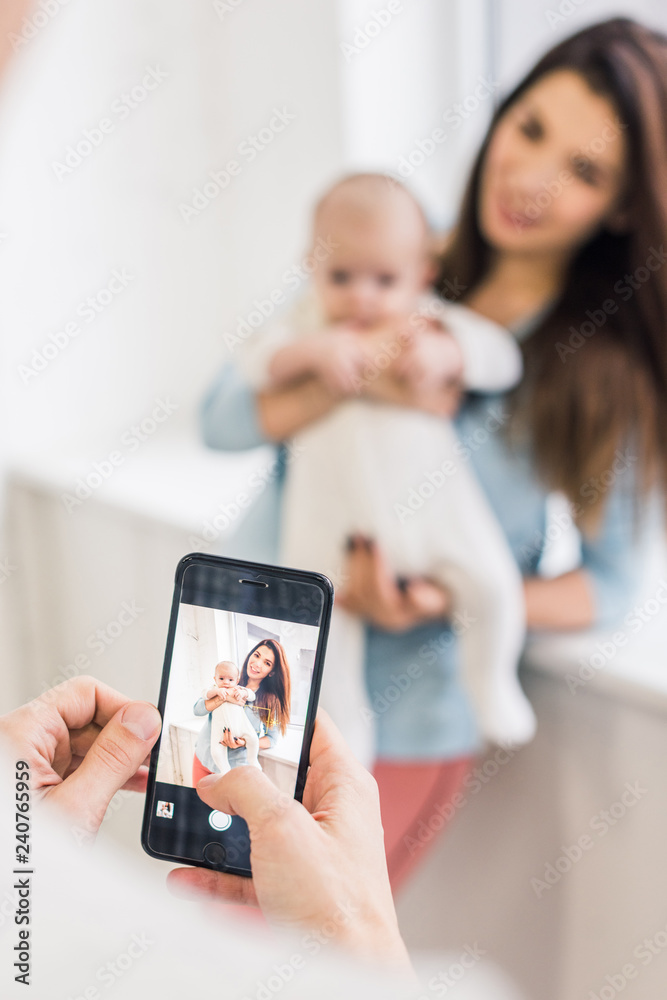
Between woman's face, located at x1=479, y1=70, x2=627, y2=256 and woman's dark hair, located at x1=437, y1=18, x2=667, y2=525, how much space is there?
0.01m

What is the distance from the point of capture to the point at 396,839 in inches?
30.7

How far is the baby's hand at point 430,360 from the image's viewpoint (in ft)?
2.37

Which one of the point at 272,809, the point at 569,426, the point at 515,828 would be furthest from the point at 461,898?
the point at 272,809

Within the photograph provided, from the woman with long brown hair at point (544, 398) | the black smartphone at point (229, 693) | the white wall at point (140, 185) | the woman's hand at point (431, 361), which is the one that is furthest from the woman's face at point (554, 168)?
the black smartphone at point (229, 693)

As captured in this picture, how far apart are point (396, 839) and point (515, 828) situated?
0.13 m

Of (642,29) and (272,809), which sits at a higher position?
(642,29)

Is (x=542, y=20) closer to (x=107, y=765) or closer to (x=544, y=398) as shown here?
(x=544, y=398)

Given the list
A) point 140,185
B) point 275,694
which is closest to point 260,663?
point 275,694

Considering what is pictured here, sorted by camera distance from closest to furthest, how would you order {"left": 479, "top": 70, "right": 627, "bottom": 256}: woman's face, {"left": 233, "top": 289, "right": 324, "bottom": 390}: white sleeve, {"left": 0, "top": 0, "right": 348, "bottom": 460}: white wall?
1. {"left": 479, "top": 70, "right": 627, "bottom": 256}: woman's face
2. {"left": 233, "top": 289, "right": 324, "bottom": 390}: white sleeve
3. {"left": 0, "top": 0, "right": 348, "bottom": 460}: white wall

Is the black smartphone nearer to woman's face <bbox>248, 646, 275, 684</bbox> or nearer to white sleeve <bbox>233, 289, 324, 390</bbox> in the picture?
woman's face <bbox>248, 646, 275, 684</bbox>

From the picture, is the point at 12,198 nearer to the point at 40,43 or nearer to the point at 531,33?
the point at 40,43

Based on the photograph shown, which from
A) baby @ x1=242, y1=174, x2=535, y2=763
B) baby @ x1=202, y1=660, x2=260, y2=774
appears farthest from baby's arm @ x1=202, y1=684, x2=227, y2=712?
baby @ x1=242, y1=174, x2=535, y2=763

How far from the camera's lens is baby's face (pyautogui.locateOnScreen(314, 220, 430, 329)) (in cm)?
73

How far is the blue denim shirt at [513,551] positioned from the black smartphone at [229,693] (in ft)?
1.51
